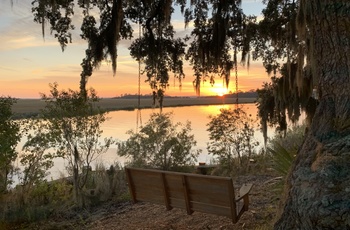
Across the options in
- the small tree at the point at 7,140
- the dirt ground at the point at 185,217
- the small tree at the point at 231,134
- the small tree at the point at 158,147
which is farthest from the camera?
the small tree at the point at 231,134

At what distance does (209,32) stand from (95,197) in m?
4.41

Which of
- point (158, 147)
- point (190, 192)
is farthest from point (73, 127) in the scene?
point (190, 192)

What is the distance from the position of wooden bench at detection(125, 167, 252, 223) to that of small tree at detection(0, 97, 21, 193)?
3.68 meters

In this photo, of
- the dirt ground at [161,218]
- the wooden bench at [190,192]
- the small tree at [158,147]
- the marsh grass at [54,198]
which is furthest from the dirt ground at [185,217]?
the small tree at [158,147]

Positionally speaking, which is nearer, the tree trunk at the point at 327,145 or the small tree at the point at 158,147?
the tree trunk at the point at 327,145

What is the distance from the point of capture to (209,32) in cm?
806

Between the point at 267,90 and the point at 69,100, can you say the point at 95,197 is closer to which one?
the point at 69,100

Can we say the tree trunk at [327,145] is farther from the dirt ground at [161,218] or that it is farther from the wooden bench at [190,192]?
the wooden bench at [190,192]

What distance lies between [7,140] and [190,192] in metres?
5.19

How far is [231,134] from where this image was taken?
43.8 feet

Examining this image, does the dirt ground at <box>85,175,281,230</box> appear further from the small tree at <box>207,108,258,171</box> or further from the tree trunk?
the small tree at <box>207,108,258,171</box>

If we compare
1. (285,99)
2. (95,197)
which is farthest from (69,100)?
(285,99)

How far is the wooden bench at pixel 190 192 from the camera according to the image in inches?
212

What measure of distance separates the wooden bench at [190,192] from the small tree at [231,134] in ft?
21.7
